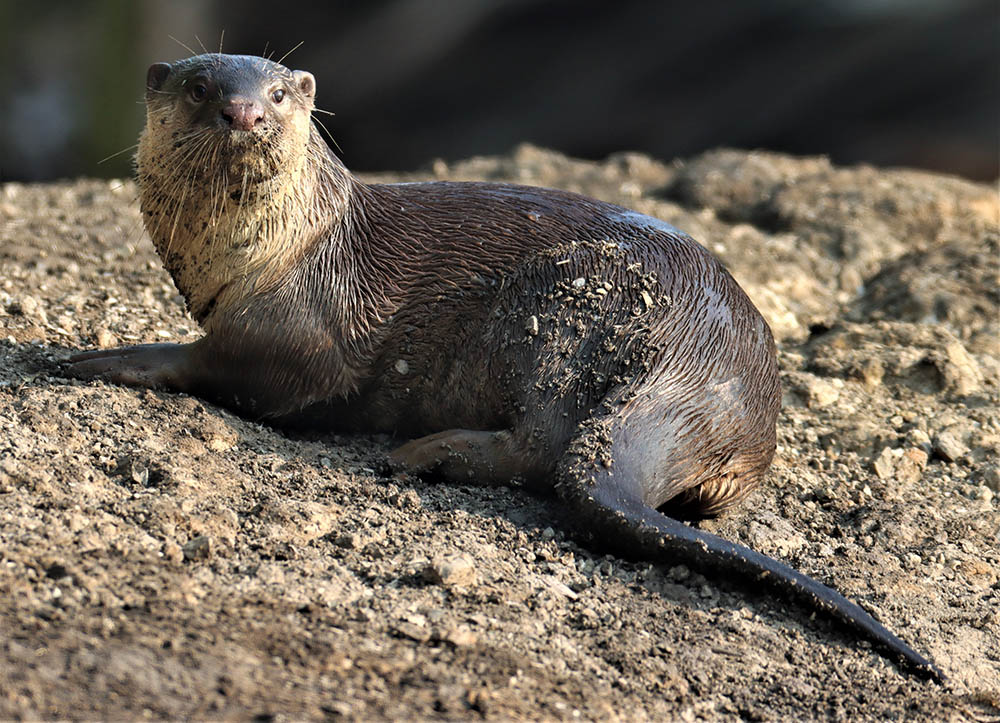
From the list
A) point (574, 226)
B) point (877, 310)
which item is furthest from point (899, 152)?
point (574, 226)

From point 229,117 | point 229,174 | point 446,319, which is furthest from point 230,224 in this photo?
point 446,319

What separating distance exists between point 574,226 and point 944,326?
216 centimetres

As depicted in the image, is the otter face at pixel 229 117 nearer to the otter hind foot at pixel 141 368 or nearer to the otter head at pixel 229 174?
the otter head at pixel 229 174

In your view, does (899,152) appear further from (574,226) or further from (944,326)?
(574,226)

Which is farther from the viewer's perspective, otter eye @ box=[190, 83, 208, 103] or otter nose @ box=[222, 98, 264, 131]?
otter eye @ box=[190, 83, 208, 103]

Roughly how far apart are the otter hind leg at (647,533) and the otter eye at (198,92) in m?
1.48

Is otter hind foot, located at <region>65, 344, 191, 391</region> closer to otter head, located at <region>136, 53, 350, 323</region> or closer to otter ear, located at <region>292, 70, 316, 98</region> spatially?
otter head, located at <region>136, 53, 350, 323</region>

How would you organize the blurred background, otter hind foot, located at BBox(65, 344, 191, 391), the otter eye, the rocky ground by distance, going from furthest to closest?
the blurred background < otter hind foot, located at BBox(65, 344, 191, 391) < the otter eye < the rocky ground

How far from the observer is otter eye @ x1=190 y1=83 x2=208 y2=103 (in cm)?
338

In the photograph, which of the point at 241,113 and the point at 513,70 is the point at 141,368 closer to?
the point at 241,113

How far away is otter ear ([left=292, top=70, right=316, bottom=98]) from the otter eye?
1.00 feet

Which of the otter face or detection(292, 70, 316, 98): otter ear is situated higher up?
detection(292, 70, 316, 98): otter ear

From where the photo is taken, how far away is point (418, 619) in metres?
2.69

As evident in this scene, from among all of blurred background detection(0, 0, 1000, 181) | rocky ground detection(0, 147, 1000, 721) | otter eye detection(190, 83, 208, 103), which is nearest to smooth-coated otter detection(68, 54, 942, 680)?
otter eye detection(190, 83, 208, 103)
